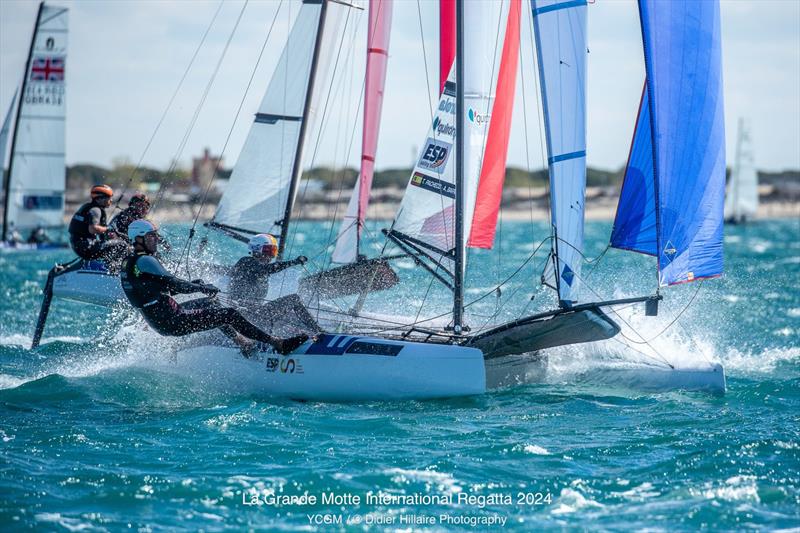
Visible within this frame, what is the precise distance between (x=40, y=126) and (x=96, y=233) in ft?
57.9

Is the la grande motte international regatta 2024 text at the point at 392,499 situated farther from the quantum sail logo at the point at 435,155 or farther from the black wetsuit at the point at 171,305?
the quantum sail logo at the point at 435,155

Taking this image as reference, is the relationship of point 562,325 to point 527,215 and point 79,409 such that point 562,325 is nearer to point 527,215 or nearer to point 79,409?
Answer: point 79,409

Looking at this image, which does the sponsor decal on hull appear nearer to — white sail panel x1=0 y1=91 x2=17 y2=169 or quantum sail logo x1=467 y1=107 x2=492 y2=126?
quantum sail logo x1=467 y1=107 x2=492 y2=126

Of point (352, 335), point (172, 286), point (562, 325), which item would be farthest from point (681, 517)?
point (172, 286)

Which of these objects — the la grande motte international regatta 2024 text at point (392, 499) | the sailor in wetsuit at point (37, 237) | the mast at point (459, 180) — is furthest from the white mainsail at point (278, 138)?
the sailor in wetsuit at point (37, 237)

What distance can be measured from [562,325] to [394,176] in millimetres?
85958

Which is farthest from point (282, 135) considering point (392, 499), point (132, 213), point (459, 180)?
point (392, 499)

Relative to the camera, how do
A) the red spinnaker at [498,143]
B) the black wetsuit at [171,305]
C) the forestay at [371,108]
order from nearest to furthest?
the black wetsuit at [171,305] < the red spinnaker at [498,143] < the forestay at [371,108]

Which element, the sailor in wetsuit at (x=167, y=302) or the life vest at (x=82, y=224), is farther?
the life vest at (x=82, y=224)

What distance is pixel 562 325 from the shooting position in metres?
8.76

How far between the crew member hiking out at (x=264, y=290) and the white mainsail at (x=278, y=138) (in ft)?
6.46

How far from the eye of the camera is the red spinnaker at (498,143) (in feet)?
35.3

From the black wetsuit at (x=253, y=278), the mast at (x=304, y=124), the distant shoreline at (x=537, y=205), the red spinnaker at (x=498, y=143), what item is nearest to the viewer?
the black wetsuit at (x=253, y=278)

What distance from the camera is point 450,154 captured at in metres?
10.1
